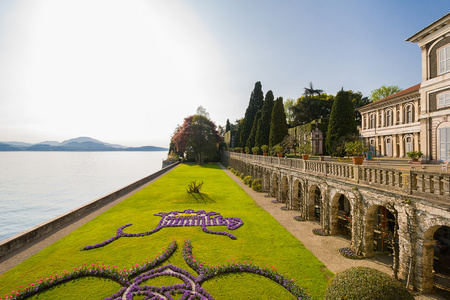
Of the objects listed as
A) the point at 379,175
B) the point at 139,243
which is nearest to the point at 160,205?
the point at 139,243

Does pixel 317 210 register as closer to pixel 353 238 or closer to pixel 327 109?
pixel 353 238

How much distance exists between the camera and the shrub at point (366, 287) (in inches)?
235

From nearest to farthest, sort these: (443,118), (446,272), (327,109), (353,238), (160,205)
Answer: (446,272)
(353,238)
(443,118)
(160,205)
(327,109)

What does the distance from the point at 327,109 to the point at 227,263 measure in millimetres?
61942

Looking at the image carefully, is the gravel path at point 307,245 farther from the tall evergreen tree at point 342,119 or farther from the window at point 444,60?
the window at point 444,60

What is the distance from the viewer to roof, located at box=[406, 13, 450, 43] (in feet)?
52.4

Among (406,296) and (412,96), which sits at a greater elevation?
(412,96)

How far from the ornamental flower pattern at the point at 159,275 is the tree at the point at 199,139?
187 ft

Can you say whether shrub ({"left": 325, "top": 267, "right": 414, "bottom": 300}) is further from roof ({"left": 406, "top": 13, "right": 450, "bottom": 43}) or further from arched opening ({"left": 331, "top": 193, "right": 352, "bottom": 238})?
roof ({"left": 406, "top": 13, "right": 450, "bottom": 43})

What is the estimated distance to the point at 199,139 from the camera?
6781cm

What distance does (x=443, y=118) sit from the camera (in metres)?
17.6

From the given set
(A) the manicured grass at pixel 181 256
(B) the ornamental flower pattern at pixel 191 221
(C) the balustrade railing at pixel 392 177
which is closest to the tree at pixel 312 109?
(A) the manicured grass at pixel 181 256

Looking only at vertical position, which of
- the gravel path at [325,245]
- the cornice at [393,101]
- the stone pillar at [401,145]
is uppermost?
the cornice at [393,101]

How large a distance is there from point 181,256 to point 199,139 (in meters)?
56.9
